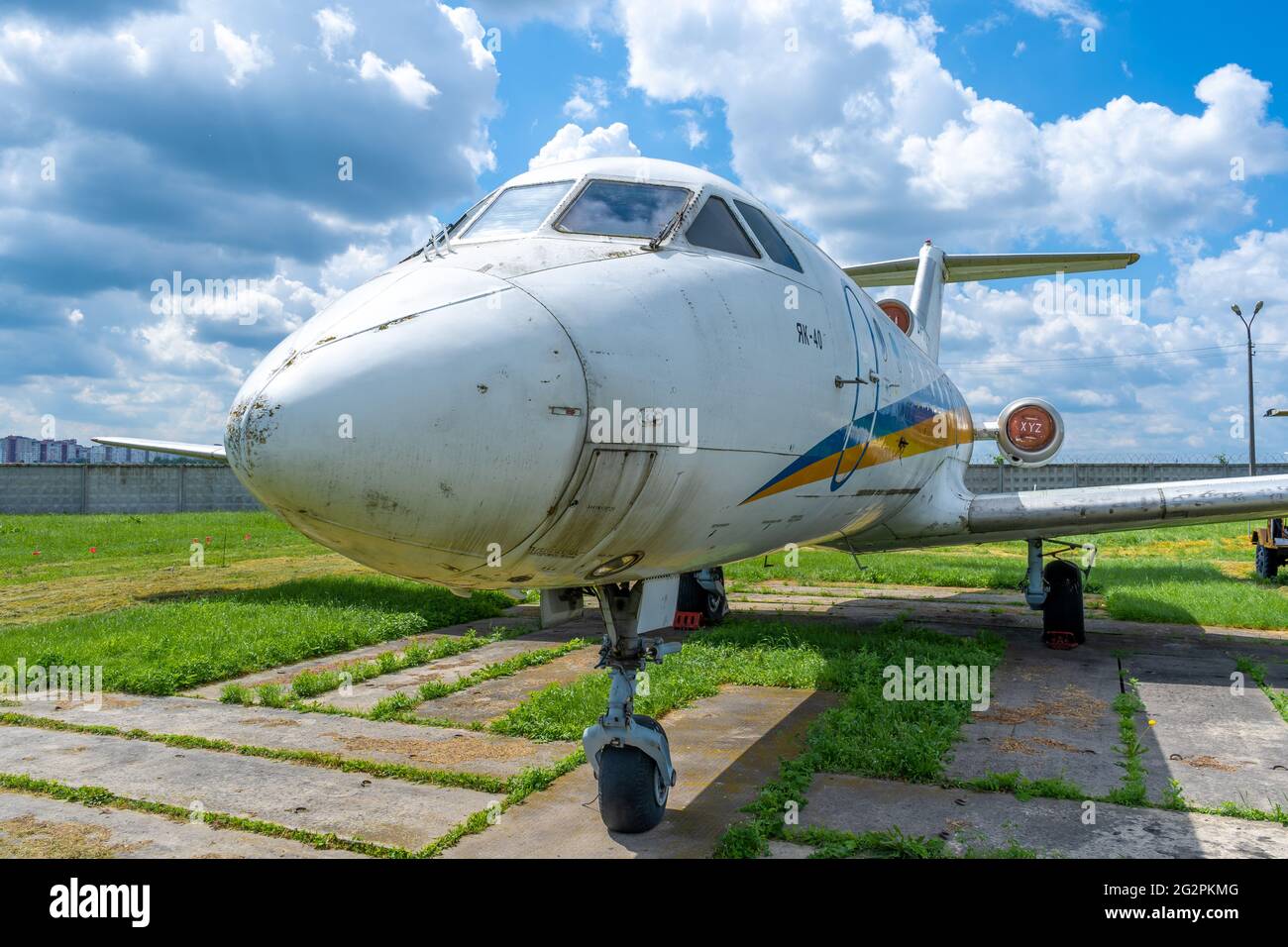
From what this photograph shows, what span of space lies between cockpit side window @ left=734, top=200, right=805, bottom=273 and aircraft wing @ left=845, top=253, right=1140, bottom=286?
10663 millimetres

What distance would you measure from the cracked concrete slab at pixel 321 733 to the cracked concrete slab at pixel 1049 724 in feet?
9.77

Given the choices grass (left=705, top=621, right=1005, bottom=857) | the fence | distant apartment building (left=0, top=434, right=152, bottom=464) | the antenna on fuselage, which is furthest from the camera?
distant apartment building (left=0, top=434, right=152, bottom=464)

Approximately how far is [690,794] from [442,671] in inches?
169

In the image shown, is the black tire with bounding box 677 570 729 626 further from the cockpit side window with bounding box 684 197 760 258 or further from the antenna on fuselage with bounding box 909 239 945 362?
the cockpit side window with bounding box 684 197 760 258

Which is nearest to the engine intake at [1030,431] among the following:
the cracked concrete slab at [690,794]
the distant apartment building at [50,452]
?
the cracked concrete slab at [690,794]

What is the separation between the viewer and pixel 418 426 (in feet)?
8.86

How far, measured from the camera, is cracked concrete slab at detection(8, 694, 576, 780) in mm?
5953

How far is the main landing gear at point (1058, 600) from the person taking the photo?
32.6 feet

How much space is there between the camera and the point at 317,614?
1093 cm

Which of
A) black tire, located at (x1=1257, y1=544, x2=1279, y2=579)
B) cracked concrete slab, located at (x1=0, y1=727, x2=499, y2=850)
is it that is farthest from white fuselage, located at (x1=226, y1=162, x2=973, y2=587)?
black tire, located at (x1=1257, y1=544, x2=1279, y2=579)

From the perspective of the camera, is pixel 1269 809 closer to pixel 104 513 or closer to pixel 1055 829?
pixel 1055 829

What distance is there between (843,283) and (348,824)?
463 centimetres

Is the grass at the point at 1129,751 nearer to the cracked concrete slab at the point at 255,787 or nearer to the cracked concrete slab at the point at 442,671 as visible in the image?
the cracked concrete slab at the point at 255,787

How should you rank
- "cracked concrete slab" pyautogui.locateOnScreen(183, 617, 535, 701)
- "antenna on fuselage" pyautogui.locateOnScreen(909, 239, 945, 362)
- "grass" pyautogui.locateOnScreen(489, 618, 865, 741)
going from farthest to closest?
"antenna on fuselage" pyautogui.locateOnScreen(909, 239, 945, 362) → "cracked concrete slab" pyautogui.locateOnScreen(183, 617, 535, 701) → "grass" pyautogui.locateOnScreen(489, 618, 865, 741)
